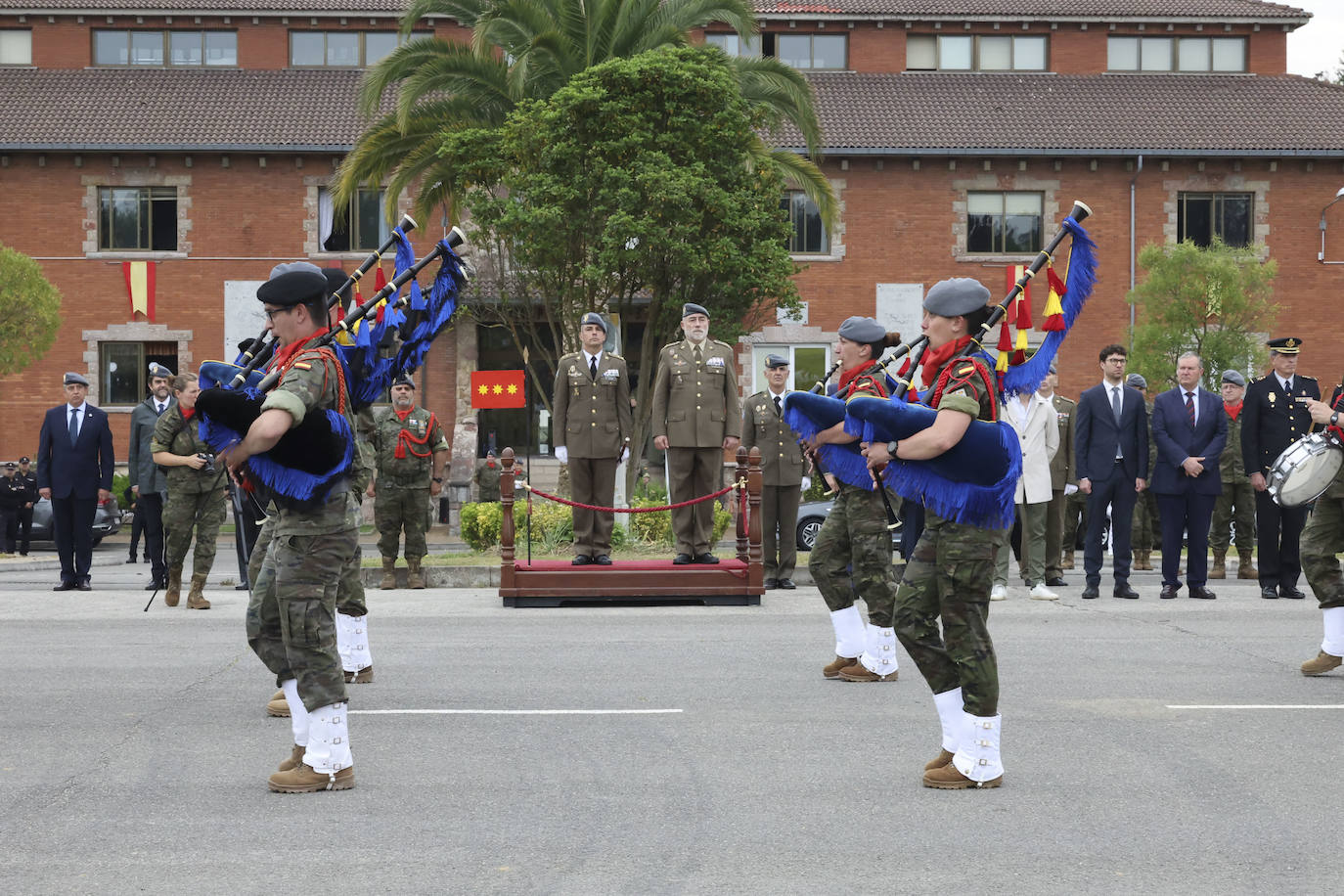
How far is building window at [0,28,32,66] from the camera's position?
36.0m

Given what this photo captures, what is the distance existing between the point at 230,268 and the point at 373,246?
3.36 metres

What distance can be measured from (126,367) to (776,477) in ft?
78.8

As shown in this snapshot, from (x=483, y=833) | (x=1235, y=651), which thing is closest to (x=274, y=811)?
(x=483, y=833)

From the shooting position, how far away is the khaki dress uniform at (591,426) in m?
13.8

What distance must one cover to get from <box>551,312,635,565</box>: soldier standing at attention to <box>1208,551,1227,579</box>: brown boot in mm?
7065

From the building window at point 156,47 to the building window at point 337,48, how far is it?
1.55 m

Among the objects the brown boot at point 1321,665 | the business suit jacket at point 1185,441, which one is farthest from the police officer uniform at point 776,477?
the brown boot at point 1321,665

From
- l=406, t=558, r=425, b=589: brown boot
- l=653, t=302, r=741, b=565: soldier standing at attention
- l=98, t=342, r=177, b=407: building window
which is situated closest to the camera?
l=653, t=302, r=741, b=565: soldier standing at attention

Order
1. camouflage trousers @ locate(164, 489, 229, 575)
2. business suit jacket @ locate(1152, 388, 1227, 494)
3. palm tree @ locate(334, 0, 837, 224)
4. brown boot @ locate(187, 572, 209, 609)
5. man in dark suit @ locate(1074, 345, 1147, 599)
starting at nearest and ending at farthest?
camouflage trousers @ locate(164, 489, 229, 575)
brown boot @ locate(187, 572, 209, 609)
business suit jacket @ locate(1152, 388, 1227, 494)
man in dark suit @ locate(1074, 345, 1147, 599)
palm tree @ locate(334, 0, 837, 224)

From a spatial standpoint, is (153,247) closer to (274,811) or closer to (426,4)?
(426,4)

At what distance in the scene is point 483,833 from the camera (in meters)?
5.51

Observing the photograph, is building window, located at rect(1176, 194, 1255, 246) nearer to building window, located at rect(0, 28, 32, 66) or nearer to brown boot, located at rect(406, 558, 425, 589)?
brown boot, located at rect(406, 558, 425, 589)

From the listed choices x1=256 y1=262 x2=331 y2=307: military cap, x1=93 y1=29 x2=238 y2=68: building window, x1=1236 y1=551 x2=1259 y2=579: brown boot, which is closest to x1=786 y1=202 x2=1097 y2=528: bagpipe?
x1=256 y1=262 x2=331 y2=307: military cap

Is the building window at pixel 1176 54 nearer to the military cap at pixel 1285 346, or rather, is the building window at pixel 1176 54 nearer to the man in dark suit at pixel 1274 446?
the man in dark suit at pixel 1274 446
